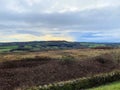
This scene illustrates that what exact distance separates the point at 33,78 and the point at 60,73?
5.81 meters

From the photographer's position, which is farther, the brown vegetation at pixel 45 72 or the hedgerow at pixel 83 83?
the brown vegetation at pixel 45 72

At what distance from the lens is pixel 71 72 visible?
Answer: 47.8 metres

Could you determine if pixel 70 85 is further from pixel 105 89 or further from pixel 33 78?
pixel 33 78

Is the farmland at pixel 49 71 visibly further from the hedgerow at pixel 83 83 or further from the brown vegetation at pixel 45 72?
the hedgerow at pixel 83 83

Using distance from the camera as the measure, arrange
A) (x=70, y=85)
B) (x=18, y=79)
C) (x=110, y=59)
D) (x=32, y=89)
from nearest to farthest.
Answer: (x=32, y=89), (x=70, y=85), (x=18, y=79), (x=110, y=59)

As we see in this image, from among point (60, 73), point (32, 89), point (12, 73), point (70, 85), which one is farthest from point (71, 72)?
point (32, 89)

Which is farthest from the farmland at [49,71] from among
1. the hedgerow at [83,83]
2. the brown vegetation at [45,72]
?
the hedgerow at [83,83]

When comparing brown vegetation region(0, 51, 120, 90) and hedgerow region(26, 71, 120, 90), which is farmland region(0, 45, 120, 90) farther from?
hedgerow region(26, 71, 120, 90)

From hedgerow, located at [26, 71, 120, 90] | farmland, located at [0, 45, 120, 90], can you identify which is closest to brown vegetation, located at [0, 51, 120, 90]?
farmland, located at [0, 45, 120, 90]

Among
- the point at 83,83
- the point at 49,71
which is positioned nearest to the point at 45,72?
the point at 49,71

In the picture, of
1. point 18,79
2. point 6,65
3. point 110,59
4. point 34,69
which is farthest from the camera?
point 110,59

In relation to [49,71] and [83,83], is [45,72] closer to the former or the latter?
[49,71]

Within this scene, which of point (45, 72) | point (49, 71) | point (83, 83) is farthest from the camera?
point (49, 71)

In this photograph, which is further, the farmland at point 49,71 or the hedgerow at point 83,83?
the farmland at point 49,71
